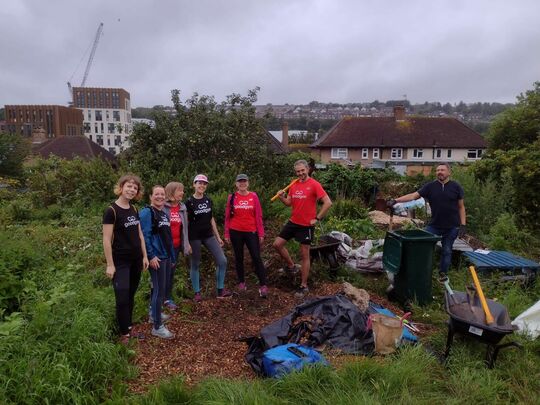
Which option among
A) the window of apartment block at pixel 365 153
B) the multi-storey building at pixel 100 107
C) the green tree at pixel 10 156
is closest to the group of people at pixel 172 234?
the green tree at pixel 10 156

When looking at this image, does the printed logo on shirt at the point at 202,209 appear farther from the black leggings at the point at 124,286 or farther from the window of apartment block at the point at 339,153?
the window of apartment block at the point at 339,153

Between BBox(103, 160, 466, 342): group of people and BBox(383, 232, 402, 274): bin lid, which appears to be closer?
BBox(103, 160, 466, 342): group of people

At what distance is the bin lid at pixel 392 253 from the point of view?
5305 millimetres

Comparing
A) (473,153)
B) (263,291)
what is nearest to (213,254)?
(263,291)

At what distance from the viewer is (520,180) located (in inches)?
576

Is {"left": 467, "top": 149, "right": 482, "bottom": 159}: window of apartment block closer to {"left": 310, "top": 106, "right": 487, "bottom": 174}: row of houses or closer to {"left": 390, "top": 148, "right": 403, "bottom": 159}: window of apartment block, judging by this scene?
{"left": 310, "top": 106, "right": 487, "bottom": 174}: row of houses

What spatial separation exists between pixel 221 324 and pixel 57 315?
5.47 feet

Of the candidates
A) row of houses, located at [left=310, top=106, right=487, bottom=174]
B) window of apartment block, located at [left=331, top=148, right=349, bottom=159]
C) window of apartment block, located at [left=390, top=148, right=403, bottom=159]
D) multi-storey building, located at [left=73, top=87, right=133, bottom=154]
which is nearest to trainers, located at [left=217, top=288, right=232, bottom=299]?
row of houses, located at [left=310, top=106, right=487, bottom=174]

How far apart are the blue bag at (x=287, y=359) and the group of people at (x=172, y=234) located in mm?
1229

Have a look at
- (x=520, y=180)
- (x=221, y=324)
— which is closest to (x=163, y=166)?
(x=221, y=324)

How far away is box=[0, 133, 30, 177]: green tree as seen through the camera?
2923 cm

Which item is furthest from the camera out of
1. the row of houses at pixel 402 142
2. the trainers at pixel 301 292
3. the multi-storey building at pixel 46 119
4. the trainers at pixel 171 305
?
the multi-storey building at pixel 46 119

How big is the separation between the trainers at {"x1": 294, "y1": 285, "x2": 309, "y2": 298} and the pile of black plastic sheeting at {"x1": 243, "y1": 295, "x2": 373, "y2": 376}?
1.11 metres

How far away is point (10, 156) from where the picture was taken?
2972cm
